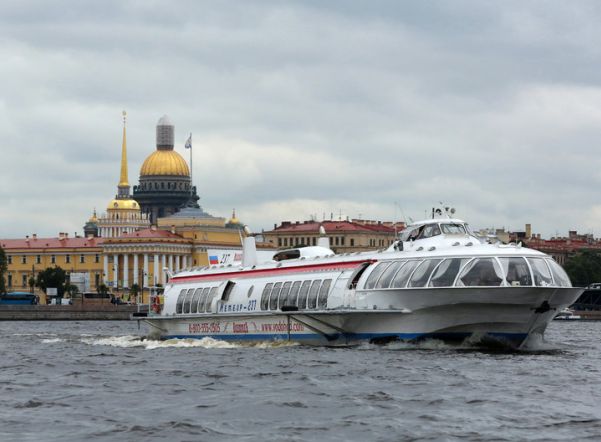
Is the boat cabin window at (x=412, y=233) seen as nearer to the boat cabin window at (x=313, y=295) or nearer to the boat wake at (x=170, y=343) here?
the boat cabin window at (x=313, y=295)

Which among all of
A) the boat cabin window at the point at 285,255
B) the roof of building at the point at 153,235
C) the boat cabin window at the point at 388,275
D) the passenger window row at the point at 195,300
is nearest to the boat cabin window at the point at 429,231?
the boat cabin window at the point at 388,275

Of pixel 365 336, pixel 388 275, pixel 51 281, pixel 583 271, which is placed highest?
pixel 51 281

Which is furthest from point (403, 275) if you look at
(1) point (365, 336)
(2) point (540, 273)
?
(2) point (540, 273)

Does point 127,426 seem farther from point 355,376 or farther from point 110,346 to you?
point 110,346

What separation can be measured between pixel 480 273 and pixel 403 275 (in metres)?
2.61

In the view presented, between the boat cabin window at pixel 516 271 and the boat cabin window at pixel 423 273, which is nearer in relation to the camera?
the boat cabin window at pixel 516 271

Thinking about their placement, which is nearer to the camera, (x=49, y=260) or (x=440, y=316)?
(x=440, y=316)

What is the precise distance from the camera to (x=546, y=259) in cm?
4159

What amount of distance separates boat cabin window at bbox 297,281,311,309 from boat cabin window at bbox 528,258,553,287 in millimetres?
8147

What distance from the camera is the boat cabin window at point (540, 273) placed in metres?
40.2

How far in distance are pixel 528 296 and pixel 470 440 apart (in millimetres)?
15438

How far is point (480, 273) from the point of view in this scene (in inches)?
1572

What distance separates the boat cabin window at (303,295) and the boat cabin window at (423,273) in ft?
18.5

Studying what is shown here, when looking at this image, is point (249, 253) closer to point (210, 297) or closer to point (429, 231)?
point (210, 297)
